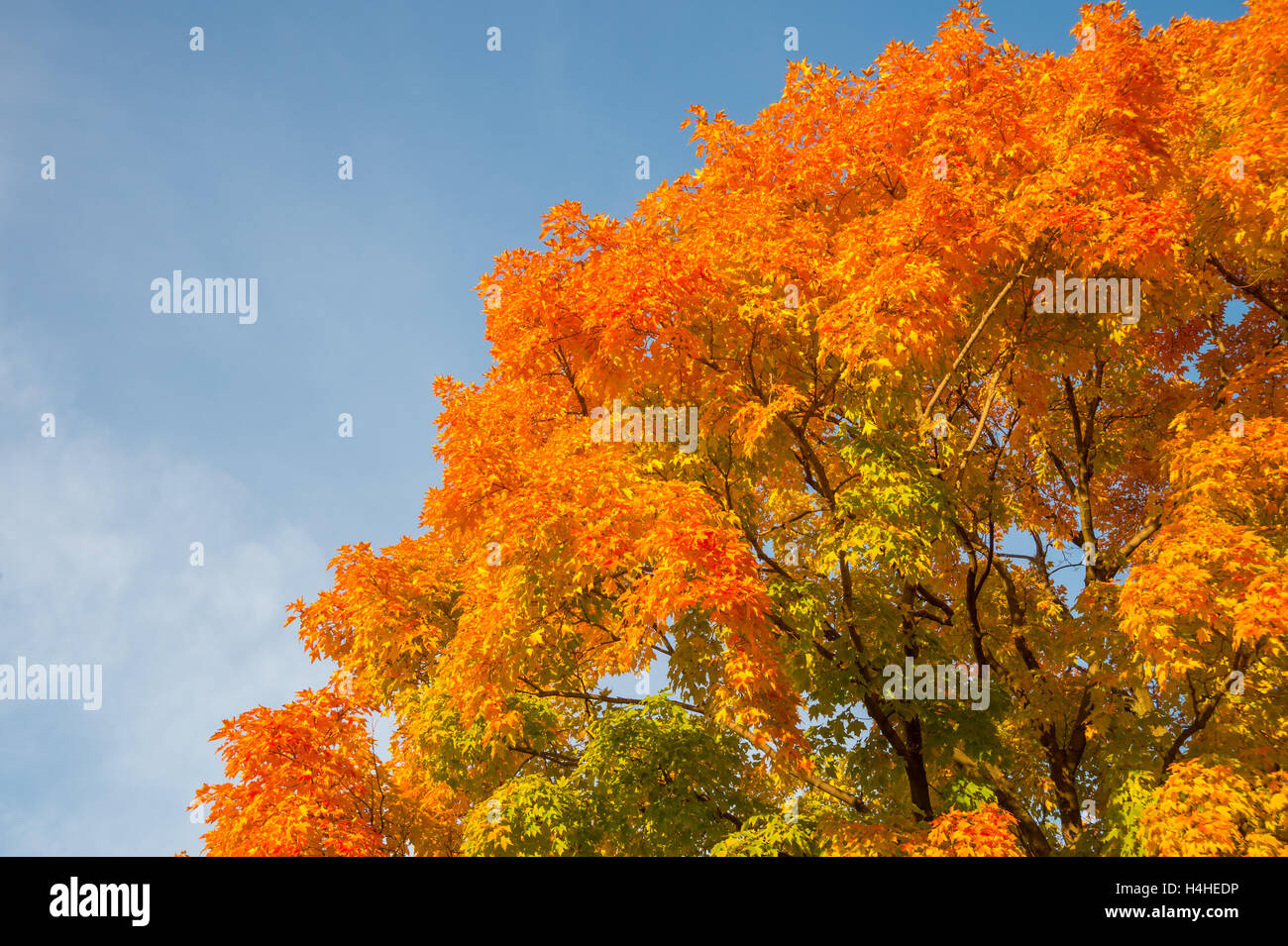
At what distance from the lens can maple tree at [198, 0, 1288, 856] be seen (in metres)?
10.2

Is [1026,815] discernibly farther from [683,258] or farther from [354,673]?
[354,673]

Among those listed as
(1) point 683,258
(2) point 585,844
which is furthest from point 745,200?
(2) point 585,844

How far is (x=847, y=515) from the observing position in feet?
36.9

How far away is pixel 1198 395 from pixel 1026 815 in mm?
6527

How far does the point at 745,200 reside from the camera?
1298 cm

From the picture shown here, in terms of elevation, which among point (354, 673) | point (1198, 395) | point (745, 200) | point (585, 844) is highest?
point (745, 200)

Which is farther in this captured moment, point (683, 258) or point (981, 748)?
point (981, 748)

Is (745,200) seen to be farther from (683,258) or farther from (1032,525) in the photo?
(1032,525)

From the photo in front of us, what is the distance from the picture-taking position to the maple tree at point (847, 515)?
10219mm

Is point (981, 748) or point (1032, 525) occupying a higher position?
point (1032, 525)

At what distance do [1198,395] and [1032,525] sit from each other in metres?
3.42
